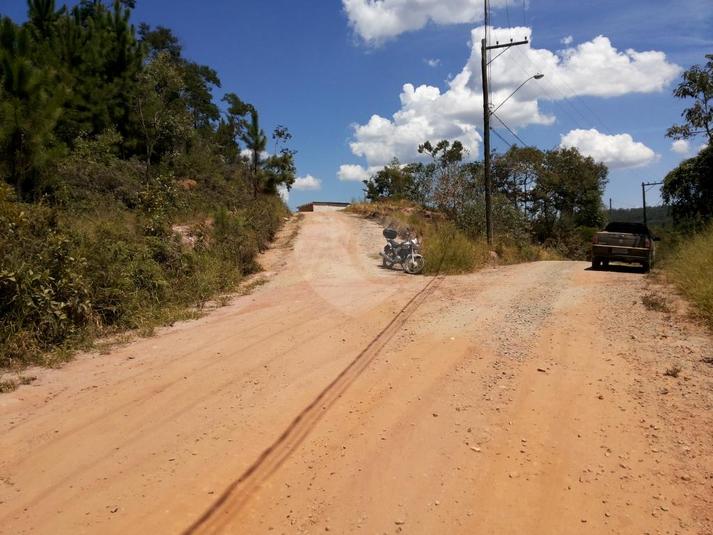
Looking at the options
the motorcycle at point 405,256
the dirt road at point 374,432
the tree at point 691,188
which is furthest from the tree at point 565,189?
the dirt road at point 374,432

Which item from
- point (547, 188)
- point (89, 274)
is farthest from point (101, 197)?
point (547, 188)

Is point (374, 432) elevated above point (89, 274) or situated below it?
below

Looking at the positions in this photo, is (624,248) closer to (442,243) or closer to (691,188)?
(442,243)

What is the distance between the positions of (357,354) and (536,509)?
3362 mm

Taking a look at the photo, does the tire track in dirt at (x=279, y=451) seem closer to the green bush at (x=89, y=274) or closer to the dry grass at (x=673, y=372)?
the dry grass at (x=673, y=372)

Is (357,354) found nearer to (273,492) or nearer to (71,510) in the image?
(273,492)

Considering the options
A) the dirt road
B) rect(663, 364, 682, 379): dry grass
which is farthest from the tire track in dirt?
rect(663, 364, 682, 379): dry grass

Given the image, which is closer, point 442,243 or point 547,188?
point 442,243

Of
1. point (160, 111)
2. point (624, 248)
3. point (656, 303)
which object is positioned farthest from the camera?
point (160, 111)

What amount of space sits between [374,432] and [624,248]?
46.9 ft

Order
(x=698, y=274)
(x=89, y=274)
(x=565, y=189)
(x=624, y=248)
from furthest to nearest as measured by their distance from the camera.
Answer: (x=565, y=189)
(x=624, y=248)
(x=698, y=274)
(x=89, y=274)

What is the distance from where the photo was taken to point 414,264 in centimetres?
1440

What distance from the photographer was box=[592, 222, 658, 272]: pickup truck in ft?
51.9

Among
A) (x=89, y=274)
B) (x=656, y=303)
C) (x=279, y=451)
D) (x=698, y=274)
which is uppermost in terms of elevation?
(x=89, y=274)
